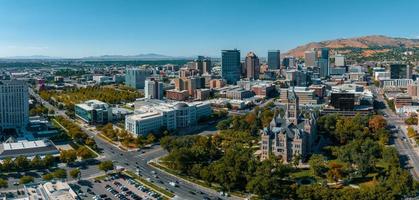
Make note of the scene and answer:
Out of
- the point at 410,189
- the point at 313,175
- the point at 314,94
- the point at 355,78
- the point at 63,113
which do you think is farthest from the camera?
the point at 355,78

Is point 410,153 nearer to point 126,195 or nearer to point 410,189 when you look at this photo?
point 410,189

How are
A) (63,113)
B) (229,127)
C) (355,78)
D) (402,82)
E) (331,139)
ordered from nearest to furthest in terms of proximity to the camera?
(331,139) → (229,127) → (63,113) → (402,82) → (355,78)

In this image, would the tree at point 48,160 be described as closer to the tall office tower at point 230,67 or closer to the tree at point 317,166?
the tree at point 317,166

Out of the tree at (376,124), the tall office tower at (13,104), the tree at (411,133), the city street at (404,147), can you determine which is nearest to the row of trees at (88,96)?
the tall office tower at (13,104)

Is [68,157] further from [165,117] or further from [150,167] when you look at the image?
[165,117]

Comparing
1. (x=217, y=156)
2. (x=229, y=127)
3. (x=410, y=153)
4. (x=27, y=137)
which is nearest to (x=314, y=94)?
(x=229, y=127)

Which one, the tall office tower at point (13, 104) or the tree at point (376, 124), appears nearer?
the tree at point (376, 124)

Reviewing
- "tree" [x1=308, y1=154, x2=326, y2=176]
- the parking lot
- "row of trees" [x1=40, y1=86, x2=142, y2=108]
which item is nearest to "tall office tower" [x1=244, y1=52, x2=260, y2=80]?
"row of trees" [x1=40, y1=86, x2=142, y2=108]
